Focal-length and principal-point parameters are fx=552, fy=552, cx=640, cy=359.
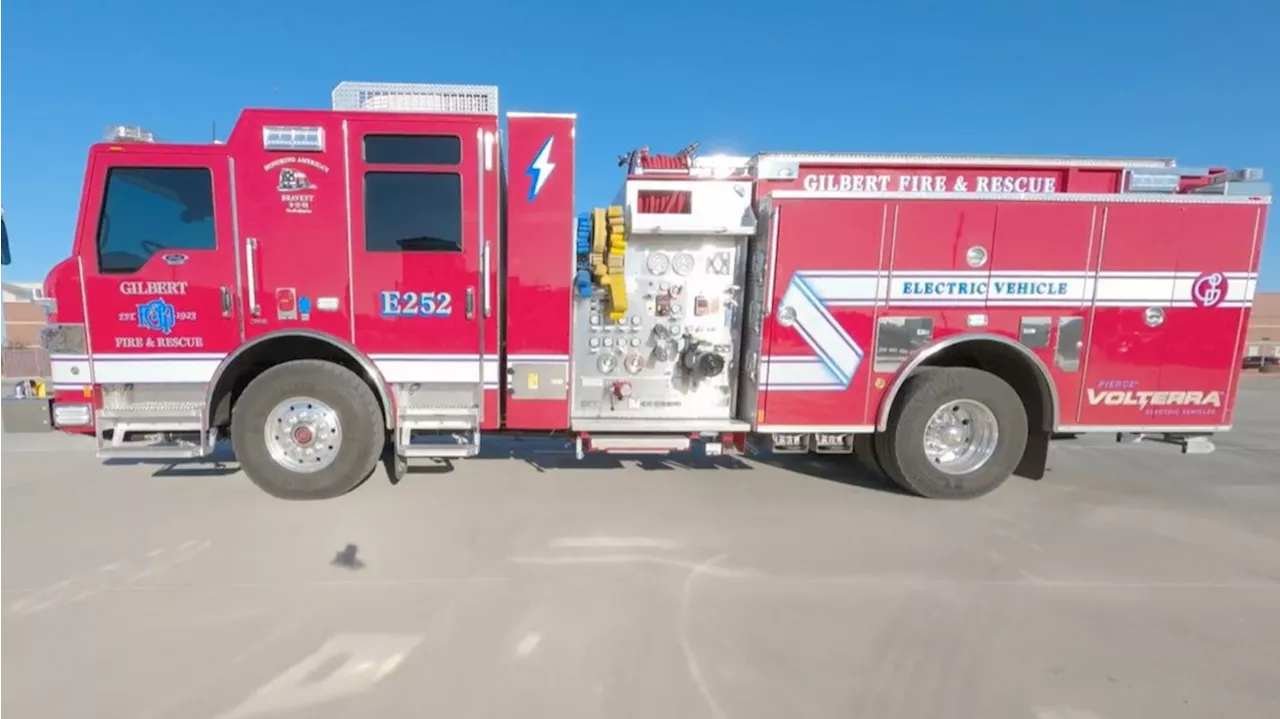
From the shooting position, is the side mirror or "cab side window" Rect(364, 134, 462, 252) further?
the side mirror

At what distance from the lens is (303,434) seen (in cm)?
438

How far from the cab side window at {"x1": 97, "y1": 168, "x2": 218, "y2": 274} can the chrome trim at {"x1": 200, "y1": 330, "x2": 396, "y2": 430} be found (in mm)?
800

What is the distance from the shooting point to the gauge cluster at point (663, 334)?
466 cm

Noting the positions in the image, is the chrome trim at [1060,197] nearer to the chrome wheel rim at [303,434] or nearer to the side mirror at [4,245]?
the chrome wheel rim at [303,434]

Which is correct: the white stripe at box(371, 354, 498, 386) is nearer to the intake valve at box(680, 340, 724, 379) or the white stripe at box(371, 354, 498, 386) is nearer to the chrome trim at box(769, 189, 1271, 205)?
the intake valve at box(680, 340, 724, 379)

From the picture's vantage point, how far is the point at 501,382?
4645 mm

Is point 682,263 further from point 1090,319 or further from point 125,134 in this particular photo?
point 125,134

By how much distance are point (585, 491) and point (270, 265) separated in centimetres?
307

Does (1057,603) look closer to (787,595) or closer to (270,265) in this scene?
(787,595)

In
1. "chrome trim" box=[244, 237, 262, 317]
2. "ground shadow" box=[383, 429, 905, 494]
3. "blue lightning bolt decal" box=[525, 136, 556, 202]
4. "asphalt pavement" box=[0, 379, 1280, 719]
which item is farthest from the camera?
"ground shadow" box=[383, 429, 905, 494]

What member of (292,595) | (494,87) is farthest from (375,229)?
(292,595)

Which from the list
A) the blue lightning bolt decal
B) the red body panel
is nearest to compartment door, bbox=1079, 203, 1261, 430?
the red body panel

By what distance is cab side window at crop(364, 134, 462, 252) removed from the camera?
4301 millimetres

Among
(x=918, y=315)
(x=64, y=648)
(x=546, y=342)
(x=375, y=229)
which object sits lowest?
(x=64, y=648)
